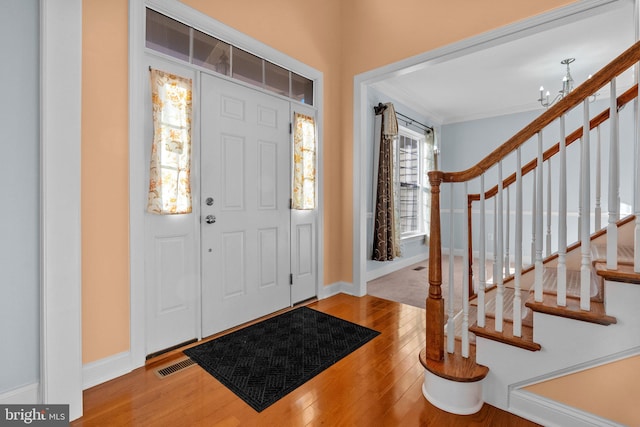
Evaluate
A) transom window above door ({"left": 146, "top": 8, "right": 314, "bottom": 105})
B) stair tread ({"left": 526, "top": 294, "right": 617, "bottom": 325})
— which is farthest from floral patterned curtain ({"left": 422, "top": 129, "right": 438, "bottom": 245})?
stair tread ({"left": 526, "top": 294, "right": 617, "bottom": 325})

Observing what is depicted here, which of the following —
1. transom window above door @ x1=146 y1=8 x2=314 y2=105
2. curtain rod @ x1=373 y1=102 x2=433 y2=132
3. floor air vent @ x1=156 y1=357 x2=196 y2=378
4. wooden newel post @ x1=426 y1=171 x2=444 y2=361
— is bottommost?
floor air vent @ x1=156 y1=357 x2=196 y2=378

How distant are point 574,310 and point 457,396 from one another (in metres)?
0.73

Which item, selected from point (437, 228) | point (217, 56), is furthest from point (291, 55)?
point (437, 228)

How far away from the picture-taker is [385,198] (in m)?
4.20

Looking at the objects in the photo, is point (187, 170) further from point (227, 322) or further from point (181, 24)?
point (227, 322)

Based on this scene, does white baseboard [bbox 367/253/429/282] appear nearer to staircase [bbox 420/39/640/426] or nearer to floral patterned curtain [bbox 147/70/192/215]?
staircase [bbox 420/39/640/426]

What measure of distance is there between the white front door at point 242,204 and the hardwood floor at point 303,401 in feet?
2.09

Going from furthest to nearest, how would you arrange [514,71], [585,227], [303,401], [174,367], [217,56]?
[514,71] → [217,56] → [174,367] → [303,401] → [585,227]

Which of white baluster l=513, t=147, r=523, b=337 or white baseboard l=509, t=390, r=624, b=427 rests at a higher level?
white baluster l=513, t=147, r=523, b=337

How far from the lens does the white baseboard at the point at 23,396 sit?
1.43 m

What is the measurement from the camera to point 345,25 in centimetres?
360

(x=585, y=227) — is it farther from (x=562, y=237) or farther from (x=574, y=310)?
(x=574, y=310)

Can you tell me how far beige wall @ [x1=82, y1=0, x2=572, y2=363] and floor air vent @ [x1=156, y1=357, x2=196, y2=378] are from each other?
30cm

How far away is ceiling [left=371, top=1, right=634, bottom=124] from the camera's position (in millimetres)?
3091
